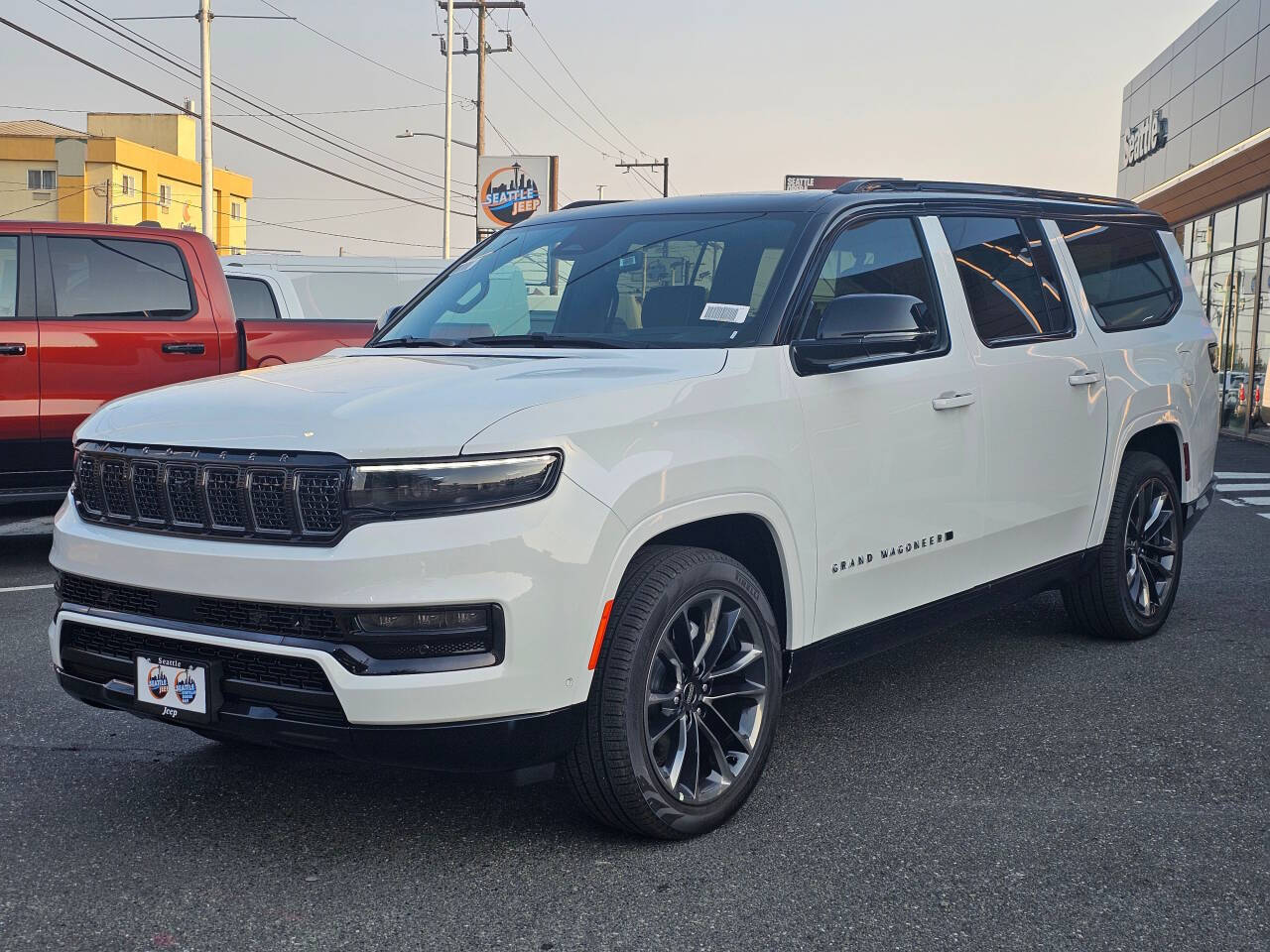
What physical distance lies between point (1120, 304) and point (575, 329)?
2.80 metres

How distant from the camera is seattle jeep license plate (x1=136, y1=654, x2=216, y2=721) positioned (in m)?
3.45

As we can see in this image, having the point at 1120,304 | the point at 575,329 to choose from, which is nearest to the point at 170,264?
the point at 575,329

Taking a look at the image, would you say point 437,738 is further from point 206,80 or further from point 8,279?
point 206,80

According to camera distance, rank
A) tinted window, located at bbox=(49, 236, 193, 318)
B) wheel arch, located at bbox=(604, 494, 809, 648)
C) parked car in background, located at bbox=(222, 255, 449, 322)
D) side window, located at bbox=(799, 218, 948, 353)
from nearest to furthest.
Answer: wheel arch, located at bbox=(604, 494, 809, 648), side window, located at bbox=(799, 218, 948, 353), tinted window, located at bbox=(49, 236, 193, 318), parked car in background, located at bbox=(222, 255, 449, 322)

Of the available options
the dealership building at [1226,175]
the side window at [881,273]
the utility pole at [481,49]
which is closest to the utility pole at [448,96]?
the utility pole at [481,49]

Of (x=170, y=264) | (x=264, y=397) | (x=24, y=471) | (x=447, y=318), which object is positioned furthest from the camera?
(x=170, y=264)

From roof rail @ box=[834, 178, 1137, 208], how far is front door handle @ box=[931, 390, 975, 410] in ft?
2.51

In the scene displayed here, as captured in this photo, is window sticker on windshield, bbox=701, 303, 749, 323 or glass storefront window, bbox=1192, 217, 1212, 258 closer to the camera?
window sticker on windshield, bbox=701, 303, 749, 323

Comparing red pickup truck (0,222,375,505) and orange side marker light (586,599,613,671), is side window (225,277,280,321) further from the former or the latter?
orange side marker light (586,599,613,671)

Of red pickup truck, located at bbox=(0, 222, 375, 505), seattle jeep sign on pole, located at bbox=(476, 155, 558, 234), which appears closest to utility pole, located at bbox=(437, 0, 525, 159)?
seattle jeep sign on pole, located at bbox=(476, 155, 558, 234)

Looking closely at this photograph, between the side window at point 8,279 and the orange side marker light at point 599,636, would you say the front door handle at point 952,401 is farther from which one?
the side window at point 8,279

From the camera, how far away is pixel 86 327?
28.1 feet

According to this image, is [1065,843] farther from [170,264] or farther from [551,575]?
[170,264]

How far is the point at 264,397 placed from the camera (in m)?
3.66
